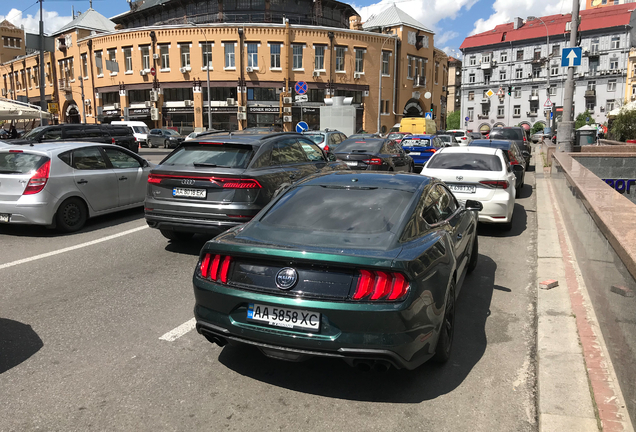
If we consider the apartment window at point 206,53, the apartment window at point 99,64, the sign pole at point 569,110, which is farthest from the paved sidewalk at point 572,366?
the apartment window at point 99,64

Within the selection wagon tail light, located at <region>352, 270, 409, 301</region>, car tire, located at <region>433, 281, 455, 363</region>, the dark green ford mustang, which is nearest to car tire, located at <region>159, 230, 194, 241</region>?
the dark green ford mustang

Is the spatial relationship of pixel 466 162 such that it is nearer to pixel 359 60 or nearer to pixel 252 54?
pixel 252 54

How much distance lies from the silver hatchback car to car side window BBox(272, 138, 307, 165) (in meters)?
3.60

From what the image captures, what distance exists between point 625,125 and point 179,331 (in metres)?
24.6

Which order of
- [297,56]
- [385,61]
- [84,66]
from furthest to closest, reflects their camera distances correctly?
[84,66]
[385,61]
[297,56]

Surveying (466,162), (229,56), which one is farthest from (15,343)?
(229,56)

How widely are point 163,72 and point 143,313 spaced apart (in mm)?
49280

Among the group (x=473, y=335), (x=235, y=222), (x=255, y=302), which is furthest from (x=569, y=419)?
(x=235, y=222)

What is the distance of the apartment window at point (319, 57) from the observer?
49.8m

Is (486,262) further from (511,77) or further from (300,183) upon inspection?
(511,77)

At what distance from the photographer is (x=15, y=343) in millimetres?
4309

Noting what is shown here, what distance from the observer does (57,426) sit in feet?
10.3

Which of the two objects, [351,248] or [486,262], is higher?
[351,248]

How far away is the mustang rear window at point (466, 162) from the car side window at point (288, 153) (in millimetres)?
2581
